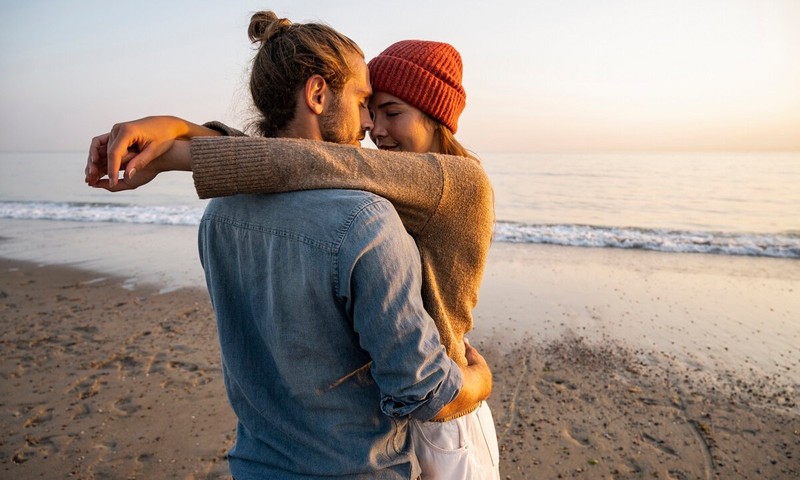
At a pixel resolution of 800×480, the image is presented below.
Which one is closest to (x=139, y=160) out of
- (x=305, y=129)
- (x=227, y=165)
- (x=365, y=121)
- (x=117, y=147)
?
(x=117, y=147)

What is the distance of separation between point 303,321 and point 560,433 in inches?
139

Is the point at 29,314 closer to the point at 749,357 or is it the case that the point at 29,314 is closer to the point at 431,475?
the point at 431,475

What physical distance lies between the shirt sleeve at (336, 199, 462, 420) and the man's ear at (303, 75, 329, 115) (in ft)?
1.58

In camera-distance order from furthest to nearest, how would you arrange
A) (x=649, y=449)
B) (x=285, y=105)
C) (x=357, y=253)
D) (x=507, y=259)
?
(x=507, y=259), (x=649, y=449), (x=285, y=105), (x=357, y=253)

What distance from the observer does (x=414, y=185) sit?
1.29 m

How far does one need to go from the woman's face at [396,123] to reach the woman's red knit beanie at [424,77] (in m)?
0.04

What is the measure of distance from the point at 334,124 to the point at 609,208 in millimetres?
18618

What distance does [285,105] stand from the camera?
1.52 m

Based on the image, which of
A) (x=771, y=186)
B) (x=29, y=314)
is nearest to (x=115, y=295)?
(x=29, y=314)

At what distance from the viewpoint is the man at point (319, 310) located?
45.9 inches

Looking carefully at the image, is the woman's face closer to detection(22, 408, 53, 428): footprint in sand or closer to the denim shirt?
the denim shirt

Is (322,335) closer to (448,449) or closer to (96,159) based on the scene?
(448,449)

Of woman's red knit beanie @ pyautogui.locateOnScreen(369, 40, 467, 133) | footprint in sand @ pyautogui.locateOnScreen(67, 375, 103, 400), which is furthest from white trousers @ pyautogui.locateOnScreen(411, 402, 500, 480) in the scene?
footprint in sand @ pyautogui.locateOnScreen(67, 375, 103, 400)

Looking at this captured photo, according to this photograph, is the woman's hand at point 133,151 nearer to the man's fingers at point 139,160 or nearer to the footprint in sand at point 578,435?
the man's fingers at point 139,160
